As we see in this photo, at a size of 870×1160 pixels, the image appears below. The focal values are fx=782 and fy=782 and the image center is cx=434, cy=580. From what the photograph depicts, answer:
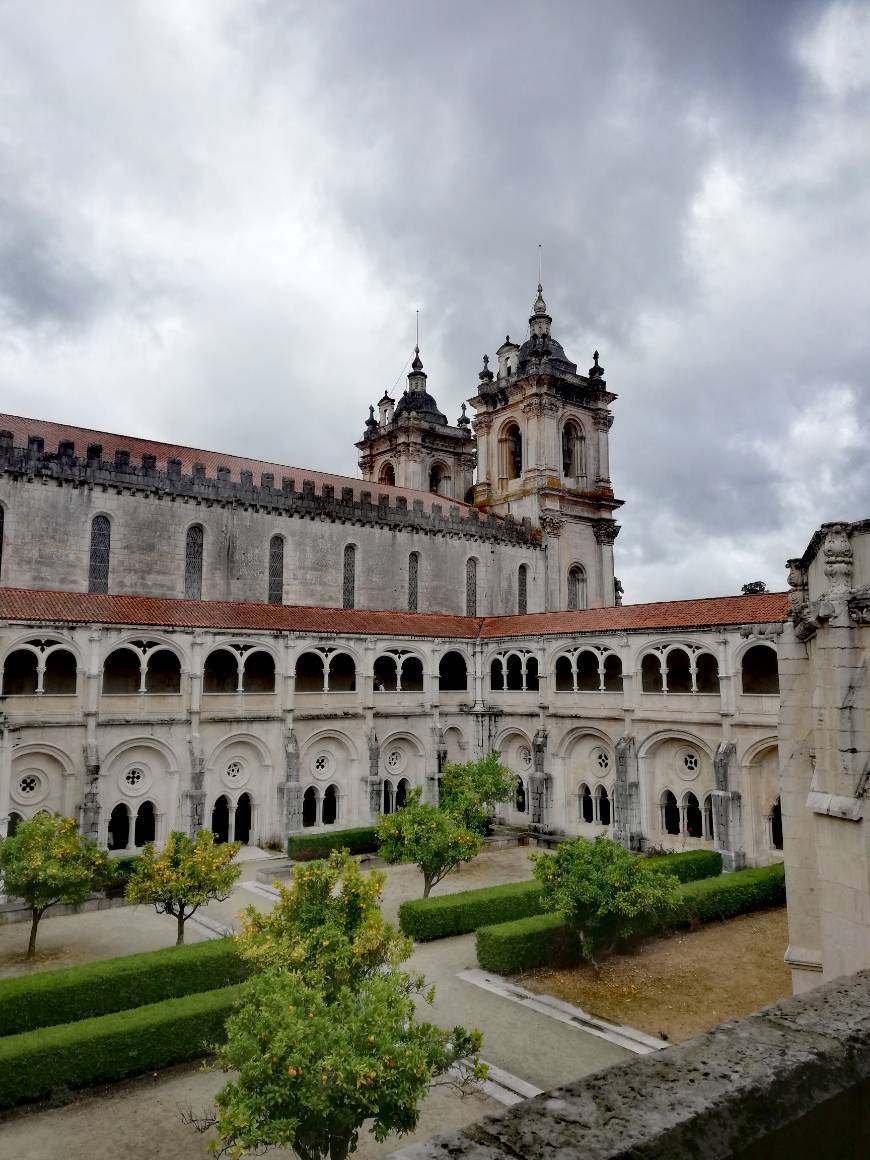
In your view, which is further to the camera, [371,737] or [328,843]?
[371,737]

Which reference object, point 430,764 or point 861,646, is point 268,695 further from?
point 861,646

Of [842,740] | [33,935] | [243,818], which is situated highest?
[842,740]

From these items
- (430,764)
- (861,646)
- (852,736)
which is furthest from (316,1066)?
(430,764)

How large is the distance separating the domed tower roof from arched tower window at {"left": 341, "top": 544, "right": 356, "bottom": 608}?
2271cm

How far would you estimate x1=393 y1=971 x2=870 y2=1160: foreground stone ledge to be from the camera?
2805mm

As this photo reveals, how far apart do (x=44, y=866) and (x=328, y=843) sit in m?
12.8

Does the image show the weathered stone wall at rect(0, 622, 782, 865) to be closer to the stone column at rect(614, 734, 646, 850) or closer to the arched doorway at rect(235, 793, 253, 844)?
the stone column at rect(614, 734, 646, 850)

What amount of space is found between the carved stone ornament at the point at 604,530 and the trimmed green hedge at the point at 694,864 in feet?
A: 93.1

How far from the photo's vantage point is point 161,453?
130 feet

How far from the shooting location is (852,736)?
11.1 m

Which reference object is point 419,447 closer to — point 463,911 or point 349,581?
point 349,581

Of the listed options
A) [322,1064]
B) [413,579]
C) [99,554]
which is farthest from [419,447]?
[322,1064]

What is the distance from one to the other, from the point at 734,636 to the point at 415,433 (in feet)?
121

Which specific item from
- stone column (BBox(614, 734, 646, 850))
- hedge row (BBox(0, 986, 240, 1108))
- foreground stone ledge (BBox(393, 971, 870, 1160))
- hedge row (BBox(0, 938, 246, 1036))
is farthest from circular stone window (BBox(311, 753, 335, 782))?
foreground stone ledge (BBox(393, 971, 870, 1160))
